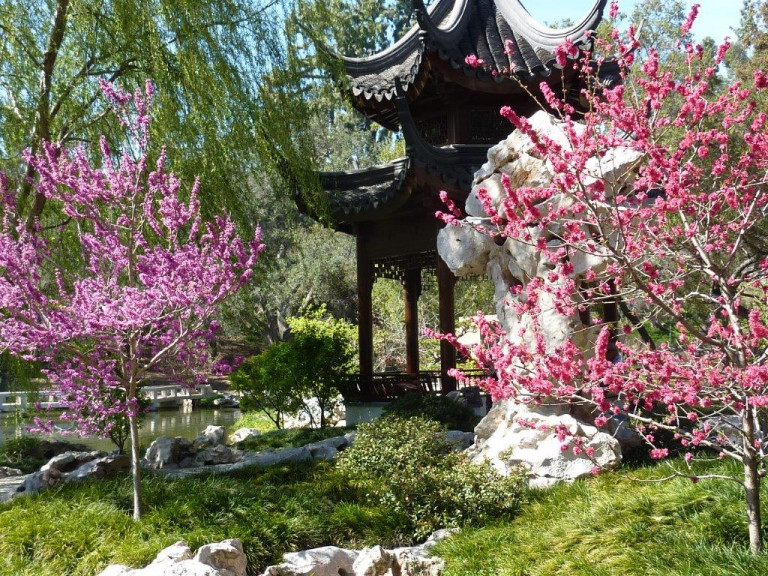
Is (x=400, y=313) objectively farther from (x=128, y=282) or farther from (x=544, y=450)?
(x=128, y=282)

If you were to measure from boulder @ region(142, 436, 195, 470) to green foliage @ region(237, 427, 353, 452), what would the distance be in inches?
31.9

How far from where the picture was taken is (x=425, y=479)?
17.2 feet

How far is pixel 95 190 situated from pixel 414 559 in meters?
2.90

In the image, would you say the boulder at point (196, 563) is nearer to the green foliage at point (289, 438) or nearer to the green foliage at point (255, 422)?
the green foliage at point (289, 438)

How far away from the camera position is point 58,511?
489 cm

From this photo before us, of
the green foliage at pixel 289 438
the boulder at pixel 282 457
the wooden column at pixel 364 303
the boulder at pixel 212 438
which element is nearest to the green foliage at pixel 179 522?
the boulder at pixel 282 457

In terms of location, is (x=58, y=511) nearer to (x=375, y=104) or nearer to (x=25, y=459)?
(x=25, y=459)

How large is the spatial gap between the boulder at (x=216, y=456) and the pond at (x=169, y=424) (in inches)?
176

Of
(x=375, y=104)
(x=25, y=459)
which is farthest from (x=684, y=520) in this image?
(x=25, y=459)

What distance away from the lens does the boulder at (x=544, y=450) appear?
5.37 meters

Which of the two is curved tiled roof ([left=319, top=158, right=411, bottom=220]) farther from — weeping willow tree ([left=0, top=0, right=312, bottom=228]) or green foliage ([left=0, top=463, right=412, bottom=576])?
green foliage ([left=0, top=463, right=412, bottom=576])

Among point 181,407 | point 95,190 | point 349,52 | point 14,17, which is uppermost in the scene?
point 349,52

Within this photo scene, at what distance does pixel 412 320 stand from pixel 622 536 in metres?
7.03

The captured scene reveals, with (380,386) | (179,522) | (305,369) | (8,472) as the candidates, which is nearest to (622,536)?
(179,522)
